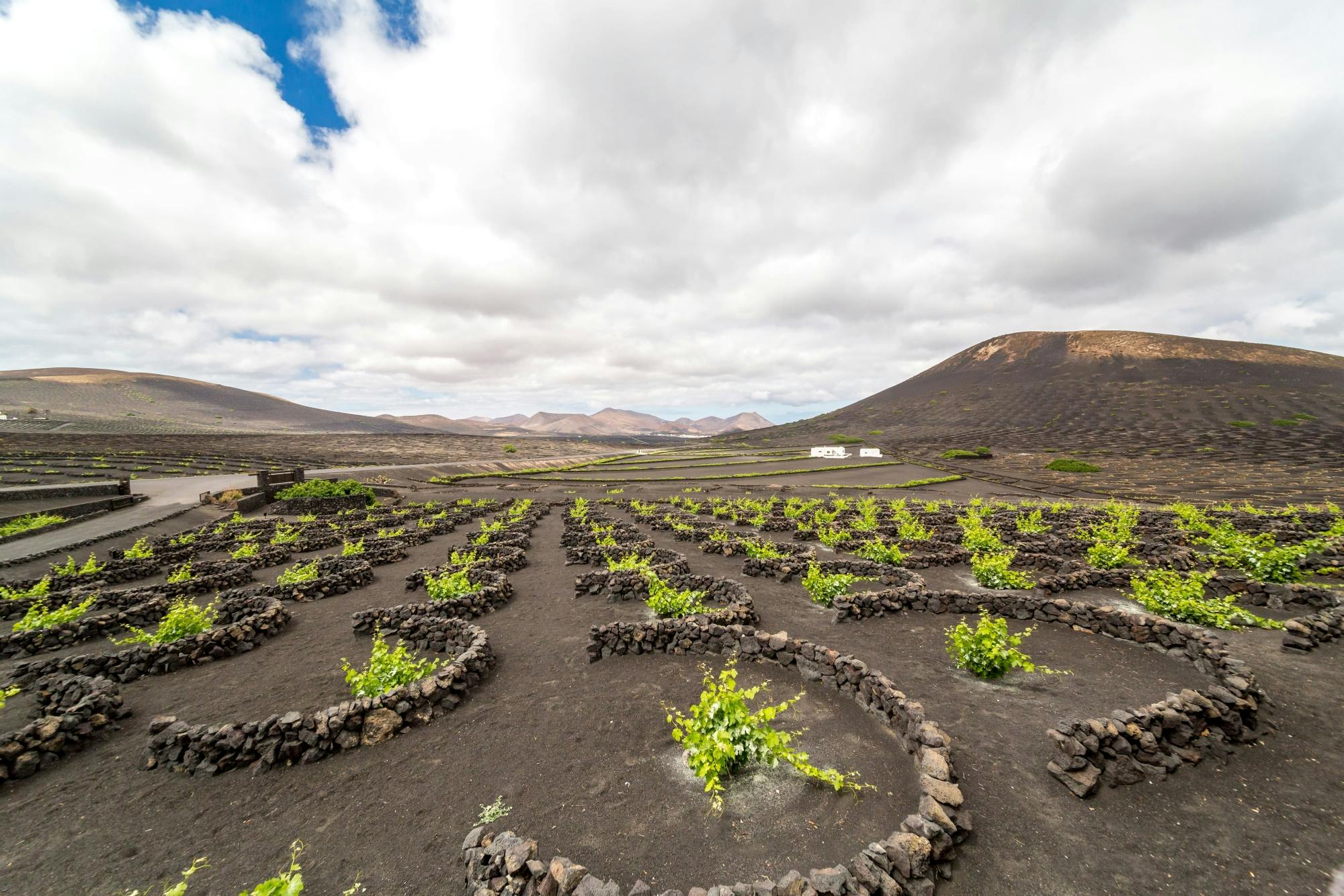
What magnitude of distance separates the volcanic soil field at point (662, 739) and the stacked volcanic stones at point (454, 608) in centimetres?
10

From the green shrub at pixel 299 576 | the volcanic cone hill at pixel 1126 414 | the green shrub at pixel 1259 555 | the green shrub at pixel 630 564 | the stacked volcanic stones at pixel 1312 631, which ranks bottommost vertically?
the green shrub at pixel 299 576

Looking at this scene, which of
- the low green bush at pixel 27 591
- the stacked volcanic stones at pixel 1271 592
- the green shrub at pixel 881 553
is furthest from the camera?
the green shrub at pixel 881 553

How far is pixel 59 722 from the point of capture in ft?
27.1

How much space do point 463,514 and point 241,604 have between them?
1917 centimetres

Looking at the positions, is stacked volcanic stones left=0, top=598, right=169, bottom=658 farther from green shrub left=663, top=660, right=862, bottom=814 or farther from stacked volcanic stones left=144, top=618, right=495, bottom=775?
green shrub left=663, top=660, right=862, bottom=814

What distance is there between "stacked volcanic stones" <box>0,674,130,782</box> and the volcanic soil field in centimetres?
5

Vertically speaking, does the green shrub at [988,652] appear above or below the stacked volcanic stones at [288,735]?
above

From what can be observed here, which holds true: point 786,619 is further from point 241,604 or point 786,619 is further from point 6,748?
point 241,604

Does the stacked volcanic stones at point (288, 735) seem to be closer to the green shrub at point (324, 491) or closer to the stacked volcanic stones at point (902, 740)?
the stacked volcanic stones at point (902, 740)

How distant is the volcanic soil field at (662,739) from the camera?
5.95 meters

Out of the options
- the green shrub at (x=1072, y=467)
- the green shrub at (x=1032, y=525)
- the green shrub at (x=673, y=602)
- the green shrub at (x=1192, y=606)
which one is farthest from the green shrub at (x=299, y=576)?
the green shrub at (x=1072, y=467)

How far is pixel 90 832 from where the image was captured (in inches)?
262

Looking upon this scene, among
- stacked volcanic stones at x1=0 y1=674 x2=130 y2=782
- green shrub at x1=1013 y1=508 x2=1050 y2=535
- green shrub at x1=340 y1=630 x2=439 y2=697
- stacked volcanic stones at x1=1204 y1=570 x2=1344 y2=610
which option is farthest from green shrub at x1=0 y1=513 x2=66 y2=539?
green shrub at x1=1013 y1=508 x2=1050 y2=535

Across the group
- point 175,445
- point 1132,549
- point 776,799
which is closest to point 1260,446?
point 1132,549
